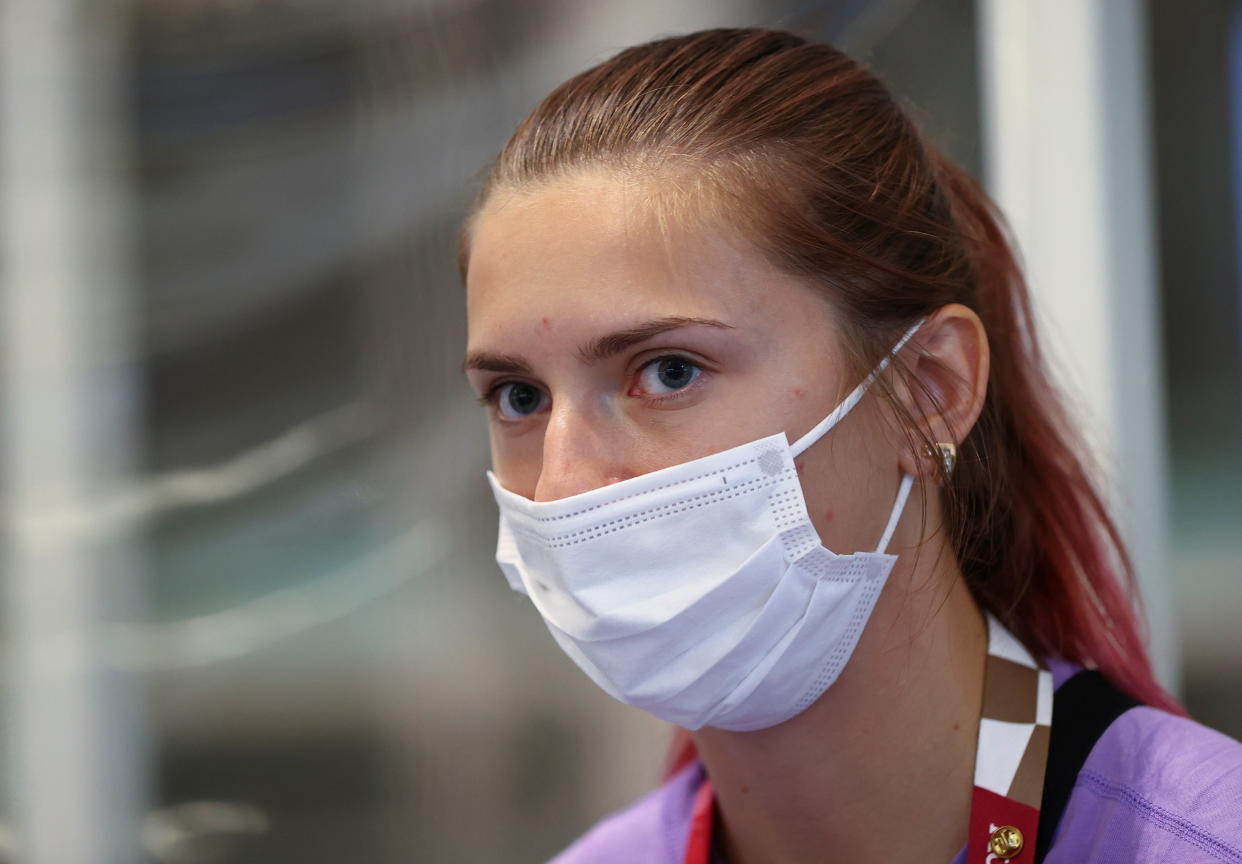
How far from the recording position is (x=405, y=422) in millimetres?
2082

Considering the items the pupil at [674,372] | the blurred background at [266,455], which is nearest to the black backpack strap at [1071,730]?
the pupil at [674,372]

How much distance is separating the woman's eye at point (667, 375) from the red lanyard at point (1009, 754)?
40cm

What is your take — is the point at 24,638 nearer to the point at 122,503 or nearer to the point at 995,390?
the point at 122,503

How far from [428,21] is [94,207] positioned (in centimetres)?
74

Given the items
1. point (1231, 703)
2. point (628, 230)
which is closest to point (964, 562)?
point (628, 230)

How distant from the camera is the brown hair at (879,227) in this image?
3.26ft

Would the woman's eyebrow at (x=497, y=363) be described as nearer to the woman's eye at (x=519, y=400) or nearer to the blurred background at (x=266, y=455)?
the woman's eye at (x=519, y=400)

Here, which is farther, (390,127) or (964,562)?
(390,127)

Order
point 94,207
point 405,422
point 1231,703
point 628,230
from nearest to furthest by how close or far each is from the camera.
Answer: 1. point 628,230
2. point 1231,703
3. point 405,422
4. point 94,207

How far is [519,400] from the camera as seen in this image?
1084 millimetres

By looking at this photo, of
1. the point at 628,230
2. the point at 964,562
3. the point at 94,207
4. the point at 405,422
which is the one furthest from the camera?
the point at 94,207

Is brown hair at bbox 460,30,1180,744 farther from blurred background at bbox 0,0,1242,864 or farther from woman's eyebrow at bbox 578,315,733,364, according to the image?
blurred background at bbox 0,0,1242,864

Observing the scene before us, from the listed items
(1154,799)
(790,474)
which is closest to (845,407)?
(790,474)

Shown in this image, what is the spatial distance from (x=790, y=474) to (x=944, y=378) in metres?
0.20
